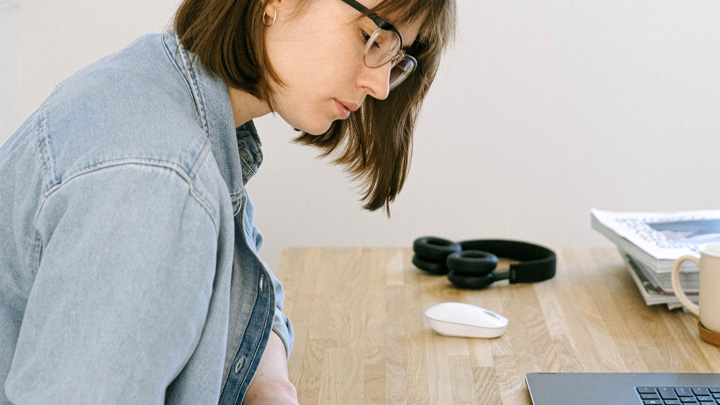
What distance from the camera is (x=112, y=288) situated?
522 millimetres

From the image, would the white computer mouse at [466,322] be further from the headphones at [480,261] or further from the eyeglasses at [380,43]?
the eyeglasses at [380,43]

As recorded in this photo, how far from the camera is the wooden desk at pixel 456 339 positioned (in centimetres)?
94

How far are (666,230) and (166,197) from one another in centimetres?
101

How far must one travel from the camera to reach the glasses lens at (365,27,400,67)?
76 cm

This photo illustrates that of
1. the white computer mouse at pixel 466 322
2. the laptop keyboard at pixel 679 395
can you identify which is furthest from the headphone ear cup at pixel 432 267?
the laptop keyboard at pixel 679 395

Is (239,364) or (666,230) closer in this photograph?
(239,364)

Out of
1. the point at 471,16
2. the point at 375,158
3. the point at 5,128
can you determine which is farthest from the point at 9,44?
the point at 375,158

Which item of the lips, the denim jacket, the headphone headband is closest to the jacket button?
the denim jacket

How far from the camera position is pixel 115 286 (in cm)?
52

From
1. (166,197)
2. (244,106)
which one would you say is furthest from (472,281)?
(166,197)

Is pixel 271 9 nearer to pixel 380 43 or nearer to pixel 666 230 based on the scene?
pixel 380 43

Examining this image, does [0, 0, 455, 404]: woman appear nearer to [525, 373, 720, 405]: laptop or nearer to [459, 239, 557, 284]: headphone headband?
[525, 373, 720, 405]: laptop

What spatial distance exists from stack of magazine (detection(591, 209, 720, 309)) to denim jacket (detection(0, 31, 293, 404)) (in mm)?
781

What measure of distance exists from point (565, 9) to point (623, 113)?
35 centimetres
